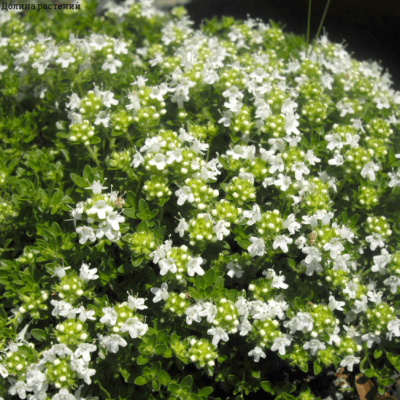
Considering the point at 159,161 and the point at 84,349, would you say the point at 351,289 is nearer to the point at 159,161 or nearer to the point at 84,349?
the point at 159,161

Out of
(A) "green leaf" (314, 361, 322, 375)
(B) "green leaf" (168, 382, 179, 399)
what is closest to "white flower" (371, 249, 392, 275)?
(A) "green leaf" (314, 361, 322, 375)

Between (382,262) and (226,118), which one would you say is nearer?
(382,262)

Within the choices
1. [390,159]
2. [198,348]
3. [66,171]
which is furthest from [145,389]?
[390,159]

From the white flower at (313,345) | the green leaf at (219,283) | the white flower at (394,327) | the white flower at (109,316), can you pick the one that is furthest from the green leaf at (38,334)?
the white flower at (394,327)

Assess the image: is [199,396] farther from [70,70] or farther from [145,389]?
[70,70]

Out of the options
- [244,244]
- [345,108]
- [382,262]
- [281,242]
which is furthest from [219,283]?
[345,108]

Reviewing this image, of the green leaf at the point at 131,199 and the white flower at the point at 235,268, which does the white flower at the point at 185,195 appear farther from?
the white flower at the point at 235,268
